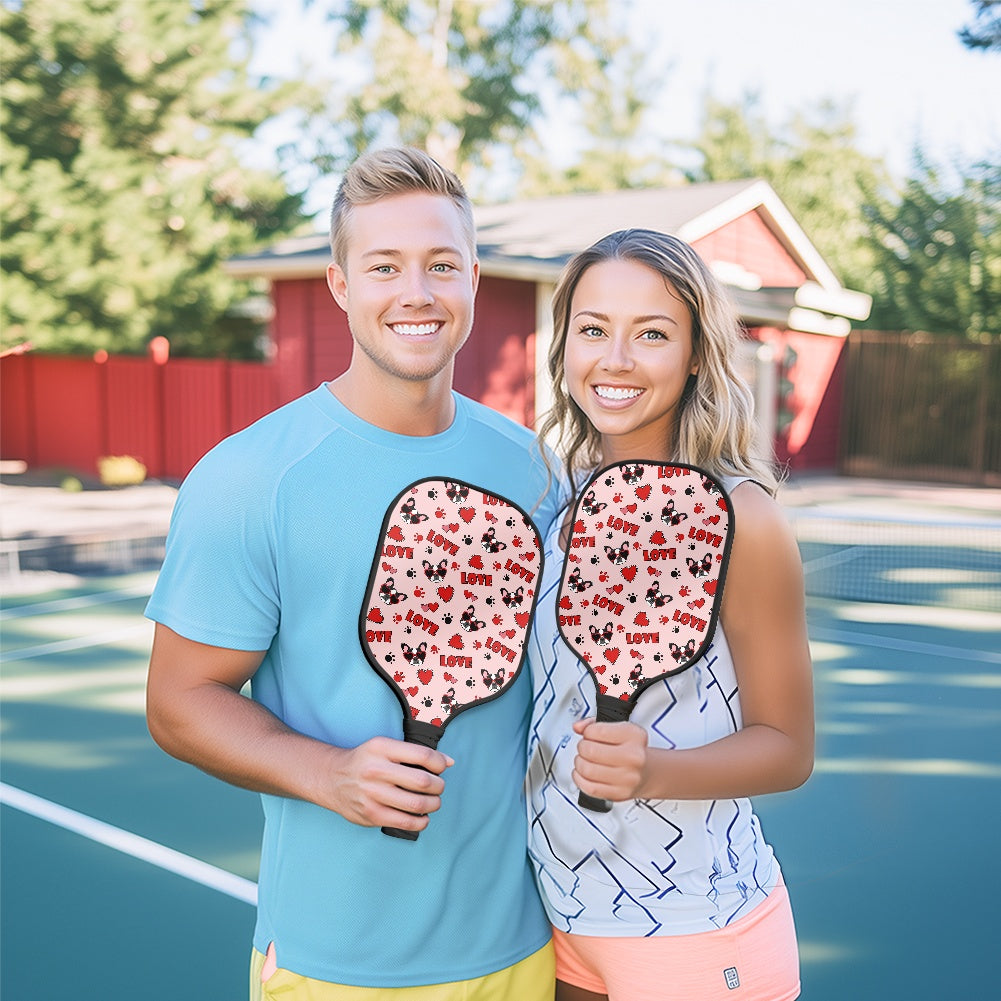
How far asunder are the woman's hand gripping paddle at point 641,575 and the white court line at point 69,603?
28.6 ft

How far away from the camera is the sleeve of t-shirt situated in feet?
6.44

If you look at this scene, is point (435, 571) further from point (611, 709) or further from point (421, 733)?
point (611, 709)

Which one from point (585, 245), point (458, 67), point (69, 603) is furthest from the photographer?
point (458, 67)

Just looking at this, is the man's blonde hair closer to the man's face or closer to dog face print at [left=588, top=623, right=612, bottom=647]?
the man's face

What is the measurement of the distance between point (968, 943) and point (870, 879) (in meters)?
0.58

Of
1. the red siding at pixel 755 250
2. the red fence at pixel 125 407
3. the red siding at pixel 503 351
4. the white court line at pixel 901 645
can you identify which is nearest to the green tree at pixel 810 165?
the red siding at pixel 755 250

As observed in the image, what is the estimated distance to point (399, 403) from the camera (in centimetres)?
214

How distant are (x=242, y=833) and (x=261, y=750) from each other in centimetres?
359

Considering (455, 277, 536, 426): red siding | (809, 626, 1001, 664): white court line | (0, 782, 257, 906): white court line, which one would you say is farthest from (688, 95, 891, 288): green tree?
(0, 782, 257, 906): white court line

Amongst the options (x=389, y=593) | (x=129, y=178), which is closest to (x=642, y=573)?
(x=389, y=593)

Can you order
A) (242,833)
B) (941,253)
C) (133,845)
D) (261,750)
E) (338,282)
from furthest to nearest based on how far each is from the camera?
1. (941,253)
2. (242,833)
3. (133,845)
4. (338,282)
5. (261,750)

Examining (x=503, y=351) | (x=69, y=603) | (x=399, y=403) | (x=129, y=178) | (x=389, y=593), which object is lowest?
(x=69, y=603)

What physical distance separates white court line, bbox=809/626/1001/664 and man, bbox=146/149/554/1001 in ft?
22.7

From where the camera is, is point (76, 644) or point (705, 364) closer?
point (705, 364)
